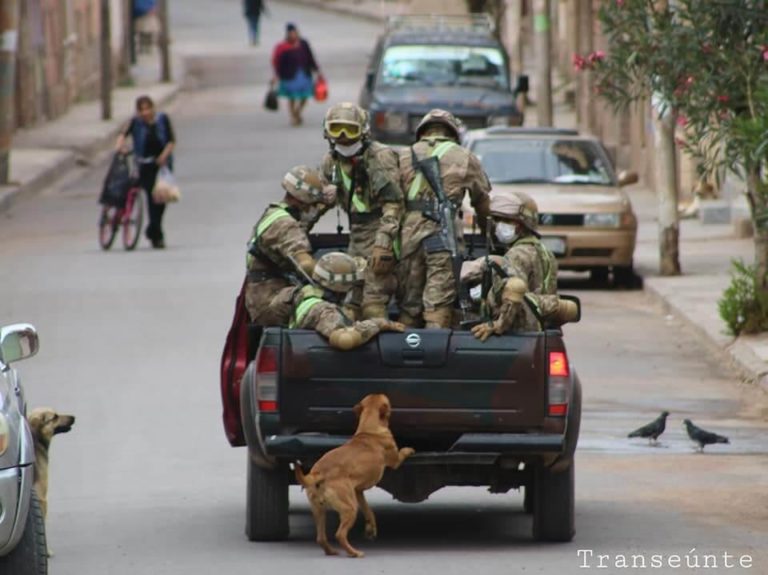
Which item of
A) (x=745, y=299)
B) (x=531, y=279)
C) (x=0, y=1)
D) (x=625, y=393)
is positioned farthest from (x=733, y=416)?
(x=0, y=1)

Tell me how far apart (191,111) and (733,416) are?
1270 inches

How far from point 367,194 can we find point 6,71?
22.6m

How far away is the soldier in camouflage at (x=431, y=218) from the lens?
34.9ft

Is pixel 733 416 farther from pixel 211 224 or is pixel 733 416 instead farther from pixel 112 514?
pixel 211 224

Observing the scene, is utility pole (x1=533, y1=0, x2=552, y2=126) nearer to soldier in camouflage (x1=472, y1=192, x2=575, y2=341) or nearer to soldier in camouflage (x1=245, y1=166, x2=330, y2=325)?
soldier in camouflage (x1=472, y1=192, x2=575, y2=341)

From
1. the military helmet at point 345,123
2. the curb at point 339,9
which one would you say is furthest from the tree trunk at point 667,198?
the curb at point 339,9

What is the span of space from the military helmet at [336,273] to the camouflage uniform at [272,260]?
32cm

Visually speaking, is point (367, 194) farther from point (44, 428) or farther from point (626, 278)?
point (626, 278)

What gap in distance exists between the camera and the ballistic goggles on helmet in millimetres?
10766

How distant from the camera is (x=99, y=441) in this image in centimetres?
1383

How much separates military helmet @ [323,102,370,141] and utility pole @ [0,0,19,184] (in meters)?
21.5

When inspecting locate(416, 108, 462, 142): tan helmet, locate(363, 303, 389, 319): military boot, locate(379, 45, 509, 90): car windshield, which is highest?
locate(416, 108, 462, 142): tan helmet

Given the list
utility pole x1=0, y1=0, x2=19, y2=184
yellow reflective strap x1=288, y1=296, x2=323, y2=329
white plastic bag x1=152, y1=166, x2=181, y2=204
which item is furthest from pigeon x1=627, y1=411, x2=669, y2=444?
utility pole x1=0, y1=0, x2=19, y2=184

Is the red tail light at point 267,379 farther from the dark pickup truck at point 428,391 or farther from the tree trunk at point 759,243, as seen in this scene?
the tree trunk at point 759,243
